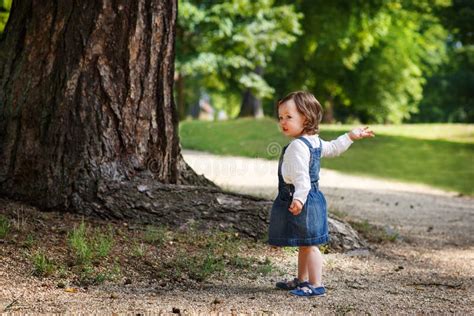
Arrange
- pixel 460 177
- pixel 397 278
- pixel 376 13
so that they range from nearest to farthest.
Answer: pixel 397 278 → pixel 460 177 → pixel 376 13

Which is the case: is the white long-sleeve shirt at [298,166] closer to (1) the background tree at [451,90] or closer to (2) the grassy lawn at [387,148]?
(2) the grassy lawn at [387,148]

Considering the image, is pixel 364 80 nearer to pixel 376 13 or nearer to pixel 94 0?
pixel 376 13

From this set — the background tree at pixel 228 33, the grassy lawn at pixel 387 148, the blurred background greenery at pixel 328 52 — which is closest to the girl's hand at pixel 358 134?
the grassy lawn at pixel 387 148

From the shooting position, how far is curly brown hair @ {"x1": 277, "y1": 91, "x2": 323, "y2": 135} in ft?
15.1

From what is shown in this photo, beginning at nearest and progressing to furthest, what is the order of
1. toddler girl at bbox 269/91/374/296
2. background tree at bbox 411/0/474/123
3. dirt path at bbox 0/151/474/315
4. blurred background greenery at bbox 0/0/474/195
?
dirt path at bbox 0/151/474/315, toddler girl at bbox 269/91/374/296, blurred background greenery at bbox 0/0/474/195, background tree at bbox 411/0/474/123

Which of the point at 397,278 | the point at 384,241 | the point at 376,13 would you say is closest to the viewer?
the point at 397,278

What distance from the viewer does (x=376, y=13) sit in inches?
970

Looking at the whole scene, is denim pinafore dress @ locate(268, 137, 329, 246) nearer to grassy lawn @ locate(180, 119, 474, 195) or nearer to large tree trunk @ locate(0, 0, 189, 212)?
large tree trunk @ locate(0, 0, 189, 212)

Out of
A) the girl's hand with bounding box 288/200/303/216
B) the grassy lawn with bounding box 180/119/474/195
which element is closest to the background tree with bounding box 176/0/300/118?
the grassy lawn with bounding box 180/119/474/195

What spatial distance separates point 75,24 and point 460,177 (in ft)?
40.0

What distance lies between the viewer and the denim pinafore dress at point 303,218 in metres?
4.63

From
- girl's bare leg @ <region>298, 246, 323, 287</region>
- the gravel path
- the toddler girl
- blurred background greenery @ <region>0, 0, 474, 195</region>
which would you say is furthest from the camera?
blurred background greenery @ <region>0, 0, 474, 195</region>

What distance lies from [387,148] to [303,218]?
54.1ft

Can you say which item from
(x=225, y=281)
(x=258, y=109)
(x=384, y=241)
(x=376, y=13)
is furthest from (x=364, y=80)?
(x=225, y=281)
